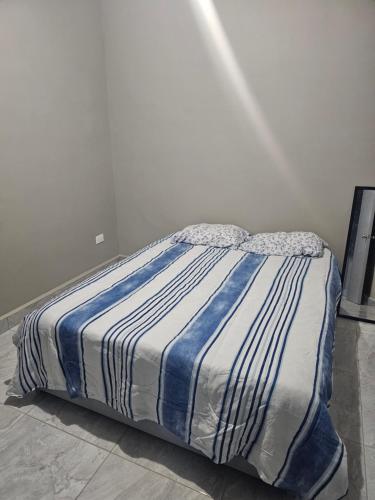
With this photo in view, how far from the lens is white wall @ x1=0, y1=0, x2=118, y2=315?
2451mm

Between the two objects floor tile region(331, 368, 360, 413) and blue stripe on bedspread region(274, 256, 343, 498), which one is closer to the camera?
blue stripe on bedspread region(274, 256, 343, 498)

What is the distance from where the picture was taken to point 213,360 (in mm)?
1457

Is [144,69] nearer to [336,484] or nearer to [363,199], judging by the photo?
[363,199]

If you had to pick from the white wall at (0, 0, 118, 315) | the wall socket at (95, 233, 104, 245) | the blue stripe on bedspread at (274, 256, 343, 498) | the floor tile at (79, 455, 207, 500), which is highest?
the white wall at (0, 0, 118, 315)

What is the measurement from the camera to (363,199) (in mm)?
2684

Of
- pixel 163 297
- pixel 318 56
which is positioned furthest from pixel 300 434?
pixel 318 56

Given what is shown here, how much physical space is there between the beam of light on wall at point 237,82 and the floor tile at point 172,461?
2172mm

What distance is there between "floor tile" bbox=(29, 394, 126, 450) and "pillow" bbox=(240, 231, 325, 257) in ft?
5.41

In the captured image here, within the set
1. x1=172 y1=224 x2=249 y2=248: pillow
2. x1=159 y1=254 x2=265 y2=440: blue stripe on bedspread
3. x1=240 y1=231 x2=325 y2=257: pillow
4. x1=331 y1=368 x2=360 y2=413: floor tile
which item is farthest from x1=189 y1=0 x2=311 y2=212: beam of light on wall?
x1=159 y1=254 x2=265 y2=440: blue stripe on bedspread

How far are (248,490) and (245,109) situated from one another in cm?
268

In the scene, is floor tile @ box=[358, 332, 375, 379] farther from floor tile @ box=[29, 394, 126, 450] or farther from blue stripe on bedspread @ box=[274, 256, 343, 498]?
floor tile @ box=[29, 394, 126, 450]

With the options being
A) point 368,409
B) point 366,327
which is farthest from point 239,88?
point 368,409

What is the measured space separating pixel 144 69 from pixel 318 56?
152cm

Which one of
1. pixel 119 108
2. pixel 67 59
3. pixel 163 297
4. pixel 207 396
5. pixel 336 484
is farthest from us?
pixel 119 108
